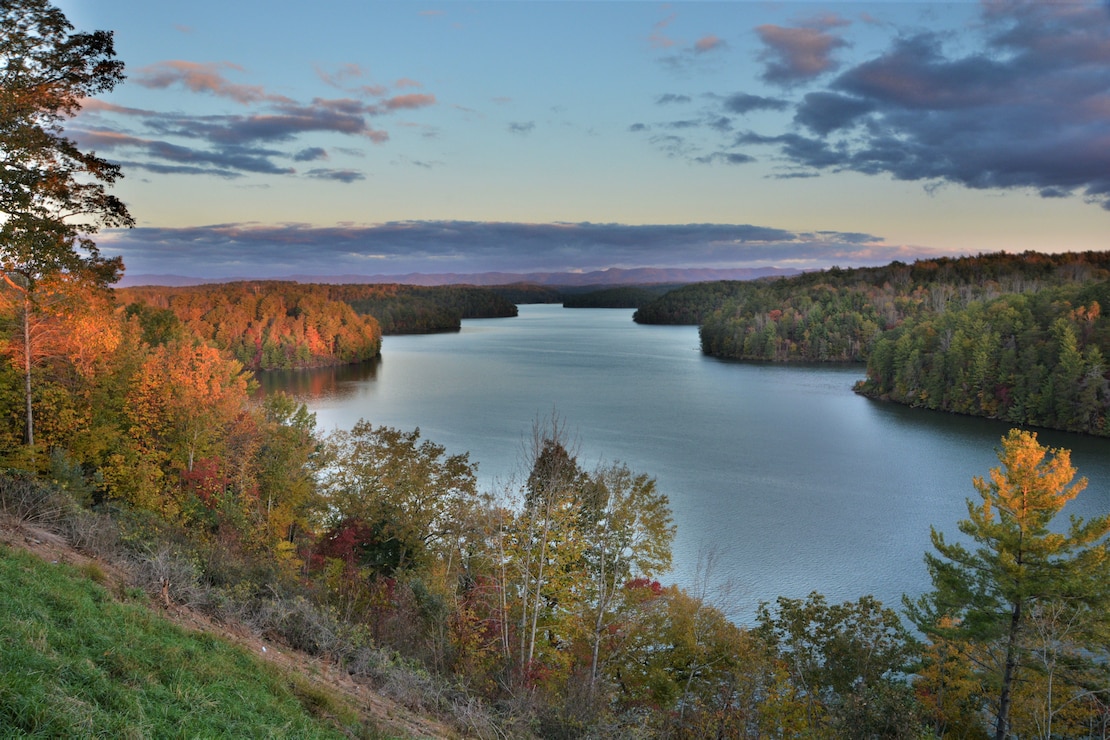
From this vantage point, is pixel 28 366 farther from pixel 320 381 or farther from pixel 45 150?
pixel 320 381

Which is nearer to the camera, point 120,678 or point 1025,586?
point 120,678

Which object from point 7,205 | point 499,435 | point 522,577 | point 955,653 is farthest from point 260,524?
point 499,435

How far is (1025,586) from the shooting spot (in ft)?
47.6

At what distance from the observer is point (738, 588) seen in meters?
22.1

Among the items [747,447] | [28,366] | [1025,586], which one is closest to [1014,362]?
[747,447]

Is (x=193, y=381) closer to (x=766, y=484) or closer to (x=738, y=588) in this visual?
(x=738, y=588)

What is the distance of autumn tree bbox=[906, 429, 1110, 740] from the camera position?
1392 centimetres

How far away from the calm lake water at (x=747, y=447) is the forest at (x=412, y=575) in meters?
3.71

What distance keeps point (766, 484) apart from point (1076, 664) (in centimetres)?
2088

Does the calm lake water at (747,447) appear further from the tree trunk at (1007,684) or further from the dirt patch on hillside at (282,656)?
the dirt patch on hillside at (282,656)

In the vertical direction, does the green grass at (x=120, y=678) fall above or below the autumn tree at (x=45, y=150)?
below

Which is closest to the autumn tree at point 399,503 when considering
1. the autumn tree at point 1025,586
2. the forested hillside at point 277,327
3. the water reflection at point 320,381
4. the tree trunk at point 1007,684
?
the autumn tree at point 1025,586

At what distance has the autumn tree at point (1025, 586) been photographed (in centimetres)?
1392

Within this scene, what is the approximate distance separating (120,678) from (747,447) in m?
41.1
